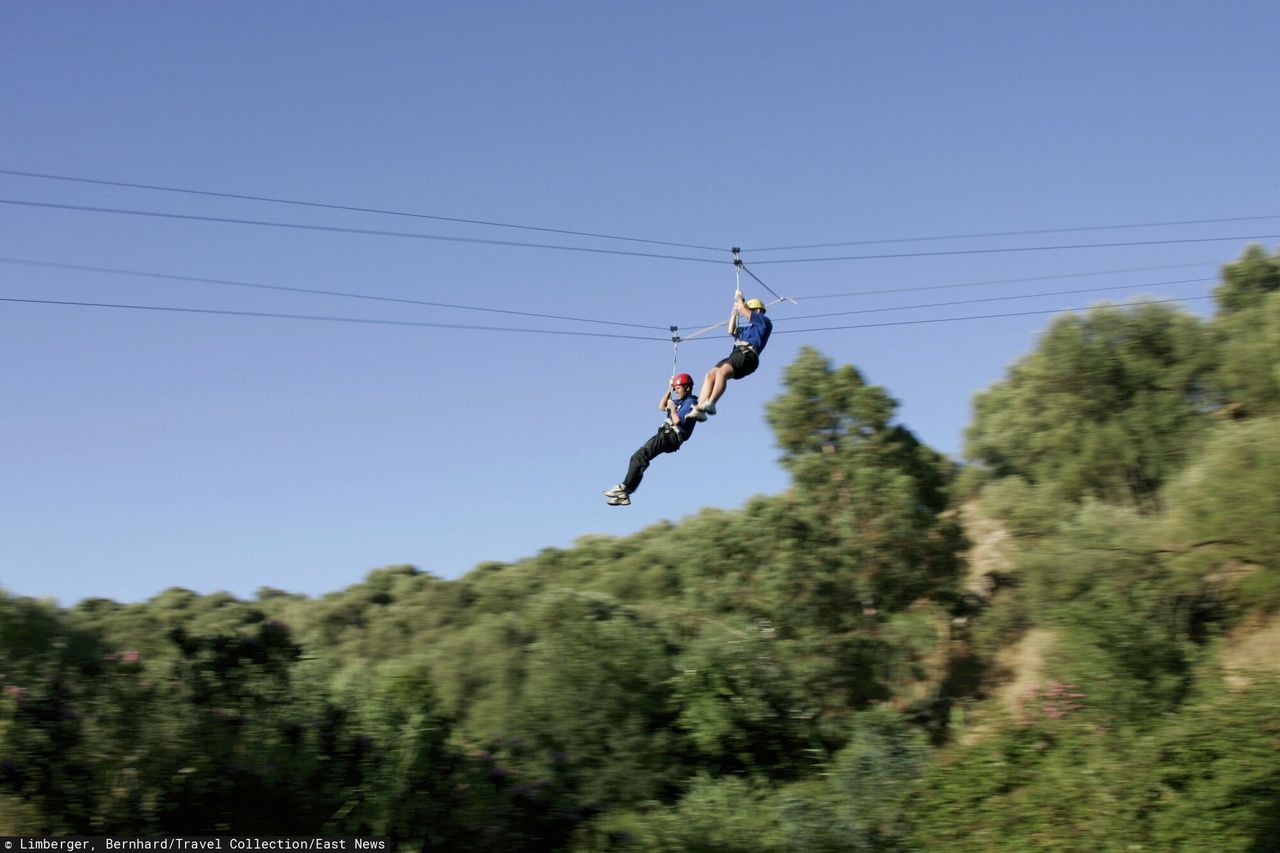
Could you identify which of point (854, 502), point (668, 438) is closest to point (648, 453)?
point (668, 438)

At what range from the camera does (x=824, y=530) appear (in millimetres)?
38969

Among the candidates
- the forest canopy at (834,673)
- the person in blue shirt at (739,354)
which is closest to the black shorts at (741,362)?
the person in blue shirt at (739,354)

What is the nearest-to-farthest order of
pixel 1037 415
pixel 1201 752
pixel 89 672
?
pixel 89 672 < pixel 1201 752 < pixel 1037 415

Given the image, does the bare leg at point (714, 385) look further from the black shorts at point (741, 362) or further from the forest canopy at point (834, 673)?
the forest canopy at point (834, 673)

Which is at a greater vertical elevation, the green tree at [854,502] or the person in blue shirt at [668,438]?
the green tree at [854,502]

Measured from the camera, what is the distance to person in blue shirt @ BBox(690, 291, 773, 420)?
16188 millimetres

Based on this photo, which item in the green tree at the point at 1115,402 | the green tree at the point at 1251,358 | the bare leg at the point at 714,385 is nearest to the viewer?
the bare leg at the point at 714,385

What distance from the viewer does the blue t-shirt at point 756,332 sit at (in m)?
16.7

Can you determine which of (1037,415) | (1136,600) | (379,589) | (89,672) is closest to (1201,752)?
(1136,600)

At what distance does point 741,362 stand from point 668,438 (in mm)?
1431

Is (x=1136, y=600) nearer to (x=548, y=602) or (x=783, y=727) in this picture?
(x=783, y=727)

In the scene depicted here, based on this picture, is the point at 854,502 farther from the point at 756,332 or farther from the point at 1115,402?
the point at 756,332

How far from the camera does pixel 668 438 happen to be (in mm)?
16359

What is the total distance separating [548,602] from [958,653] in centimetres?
1502
